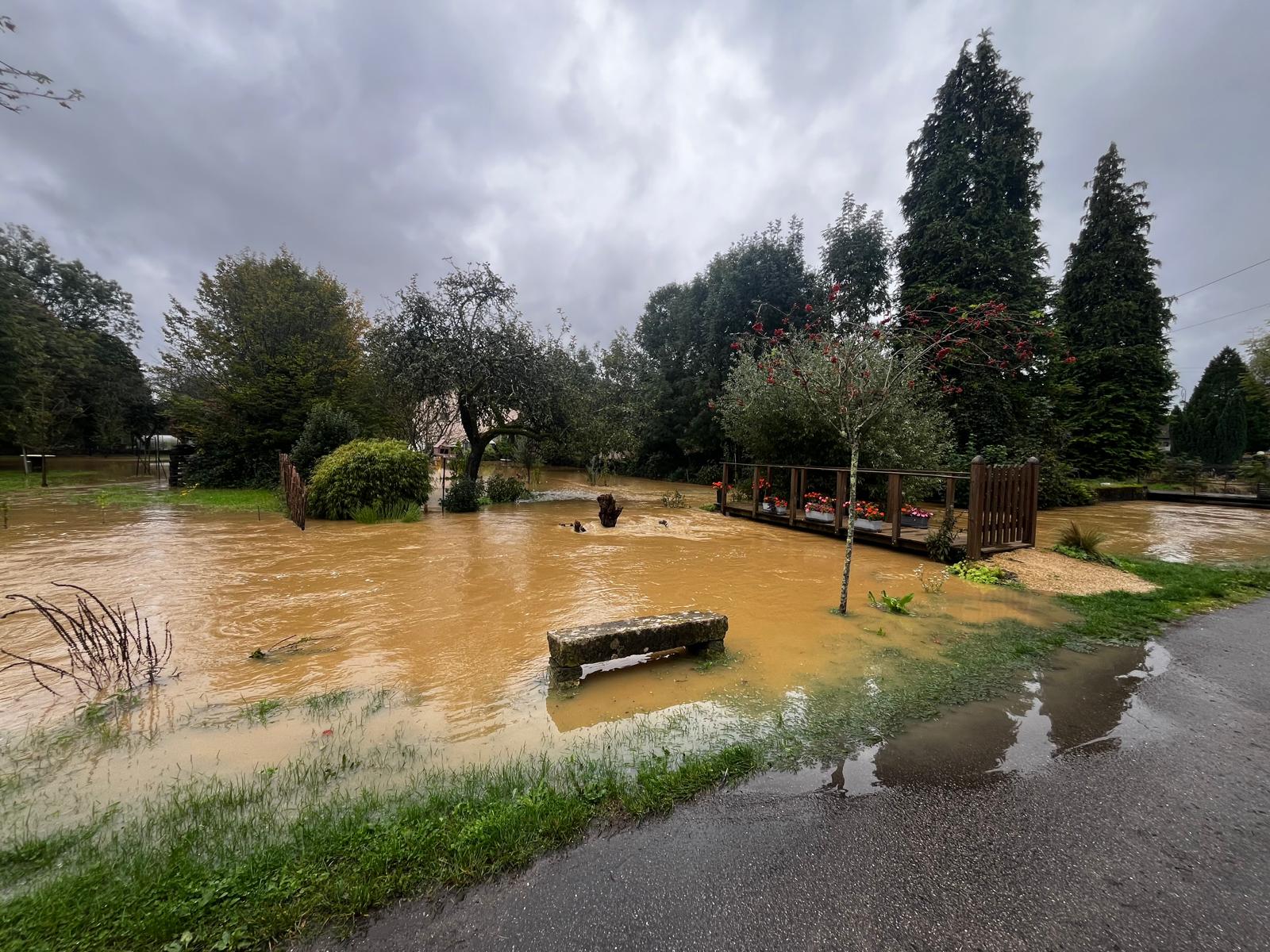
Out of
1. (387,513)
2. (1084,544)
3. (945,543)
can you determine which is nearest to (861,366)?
(945,543)

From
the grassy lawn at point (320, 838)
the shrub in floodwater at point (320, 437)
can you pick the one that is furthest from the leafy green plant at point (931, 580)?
the shrub in floodwater at point (320, 437)

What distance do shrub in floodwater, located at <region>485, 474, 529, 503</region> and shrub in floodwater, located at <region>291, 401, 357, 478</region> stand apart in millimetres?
4095

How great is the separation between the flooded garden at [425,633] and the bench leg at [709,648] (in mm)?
117

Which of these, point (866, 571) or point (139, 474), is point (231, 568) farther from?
point (139, 474)

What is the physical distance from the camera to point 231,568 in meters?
6.79

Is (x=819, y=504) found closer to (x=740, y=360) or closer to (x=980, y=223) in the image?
(x=740, y=360)

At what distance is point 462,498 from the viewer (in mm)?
13625

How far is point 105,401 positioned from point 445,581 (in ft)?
126

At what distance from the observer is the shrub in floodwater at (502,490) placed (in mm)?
15953

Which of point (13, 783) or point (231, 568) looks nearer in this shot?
point (13, 783)

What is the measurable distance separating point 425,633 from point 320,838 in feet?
9.08

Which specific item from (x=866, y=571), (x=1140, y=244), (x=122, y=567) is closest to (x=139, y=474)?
(x=122, y=567)

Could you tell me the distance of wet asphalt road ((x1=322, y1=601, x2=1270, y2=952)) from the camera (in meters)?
1.71

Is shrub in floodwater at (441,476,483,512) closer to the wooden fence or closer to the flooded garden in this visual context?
the flooded garden
